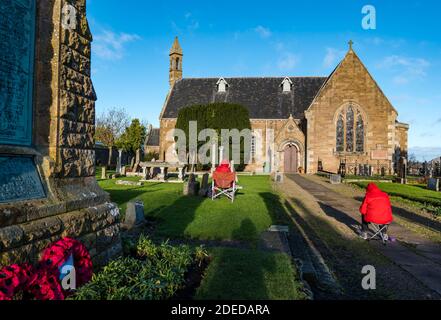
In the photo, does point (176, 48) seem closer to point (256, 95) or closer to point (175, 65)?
point (175, 65)

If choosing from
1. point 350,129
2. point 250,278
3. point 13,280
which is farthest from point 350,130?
point 13,280

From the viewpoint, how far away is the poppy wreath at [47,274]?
2.72 metres

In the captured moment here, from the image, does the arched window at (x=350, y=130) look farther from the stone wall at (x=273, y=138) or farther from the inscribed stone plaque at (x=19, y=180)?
the inscribed stone plaque at (x=19, y=180)

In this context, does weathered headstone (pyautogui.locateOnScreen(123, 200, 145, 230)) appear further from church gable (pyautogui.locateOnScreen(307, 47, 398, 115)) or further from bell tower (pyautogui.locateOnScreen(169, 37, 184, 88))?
bell tower (pyautogui.locateOnScreen(169, 37, 184, 88))

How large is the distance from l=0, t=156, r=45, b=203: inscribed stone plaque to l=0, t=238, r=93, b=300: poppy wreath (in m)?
0.66

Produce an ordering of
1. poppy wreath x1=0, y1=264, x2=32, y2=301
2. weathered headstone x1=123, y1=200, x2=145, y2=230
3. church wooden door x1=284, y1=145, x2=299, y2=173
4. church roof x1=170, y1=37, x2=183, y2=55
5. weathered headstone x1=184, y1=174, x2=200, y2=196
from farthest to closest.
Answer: church roof x1=170, y1=37, x2=183, y2=55
church wooden door x1=284, y1=145, x2=299, y2=173
weathered headstone x1=184, y1=174, x2=200, y2=196
weathered headstone x1=123, y1=200, x2=145, y2=230
poppy wreath x1=0, y1=264, x2=32, y2=301

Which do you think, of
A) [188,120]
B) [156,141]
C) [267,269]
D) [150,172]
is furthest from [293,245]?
[156,141]

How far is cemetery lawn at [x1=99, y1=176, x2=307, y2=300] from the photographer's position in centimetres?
368

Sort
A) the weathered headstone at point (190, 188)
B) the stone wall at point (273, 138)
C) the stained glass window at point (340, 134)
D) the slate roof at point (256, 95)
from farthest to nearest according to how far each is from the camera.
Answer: the slate roof at point (256, 95) < the stone wall at point (273, 138) < the stained glass window at point (340, 134) < the weathered headstone at point (190, 188)

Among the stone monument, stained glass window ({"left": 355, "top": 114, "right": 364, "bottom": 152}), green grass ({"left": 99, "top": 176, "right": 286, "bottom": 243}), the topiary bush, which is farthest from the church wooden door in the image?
the stone monument

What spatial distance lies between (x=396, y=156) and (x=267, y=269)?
32.9 meters

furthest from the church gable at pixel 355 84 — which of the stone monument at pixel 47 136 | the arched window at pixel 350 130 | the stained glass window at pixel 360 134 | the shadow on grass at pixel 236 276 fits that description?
the stone monument at pixel 47 136

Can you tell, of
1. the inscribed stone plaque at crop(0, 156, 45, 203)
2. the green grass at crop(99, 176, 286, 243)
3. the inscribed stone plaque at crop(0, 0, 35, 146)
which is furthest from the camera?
the green grass at crop(99, 176, 286, 243)

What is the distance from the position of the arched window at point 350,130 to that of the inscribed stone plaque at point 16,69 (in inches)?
1263
